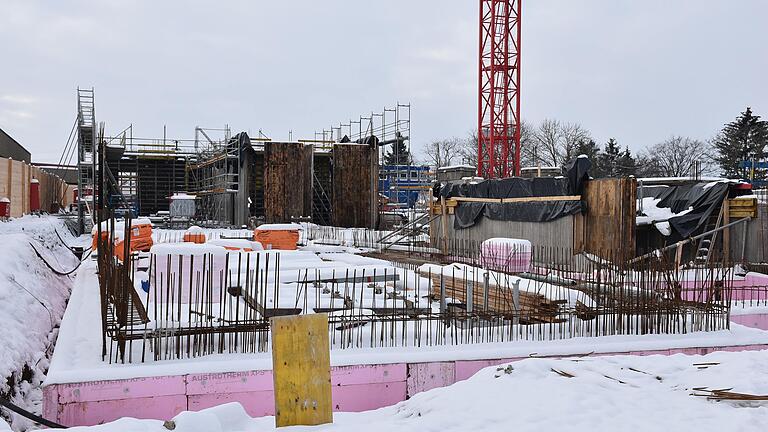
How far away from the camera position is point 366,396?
7.97 meters

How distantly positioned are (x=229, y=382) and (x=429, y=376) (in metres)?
2.41

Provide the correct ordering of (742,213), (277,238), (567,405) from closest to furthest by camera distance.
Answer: (567,405) → (742,213) → (277,238)

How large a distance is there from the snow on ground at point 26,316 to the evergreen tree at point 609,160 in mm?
61146

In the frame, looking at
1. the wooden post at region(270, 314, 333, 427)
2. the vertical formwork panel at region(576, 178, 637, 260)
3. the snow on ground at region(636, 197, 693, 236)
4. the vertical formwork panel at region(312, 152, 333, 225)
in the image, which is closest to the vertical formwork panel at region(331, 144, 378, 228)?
the vertical formwork panel at region(312, 152, 333, 225)

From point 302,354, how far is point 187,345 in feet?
9.61

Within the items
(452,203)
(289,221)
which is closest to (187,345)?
(452,203)

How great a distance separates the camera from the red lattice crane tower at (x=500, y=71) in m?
46.3

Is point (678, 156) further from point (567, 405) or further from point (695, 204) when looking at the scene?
point (567, 405)

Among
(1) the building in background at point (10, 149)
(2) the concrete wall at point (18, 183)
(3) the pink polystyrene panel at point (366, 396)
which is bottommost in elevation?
(3) the pink polystyrene panel at point (366, 396)

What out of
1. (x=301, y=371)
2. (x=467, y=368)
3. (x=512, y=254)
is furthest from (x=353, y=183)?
(x=301, y=371)

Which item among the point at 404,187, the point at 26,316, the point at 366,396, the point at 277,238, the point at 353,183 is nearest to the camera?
the point at 366,396

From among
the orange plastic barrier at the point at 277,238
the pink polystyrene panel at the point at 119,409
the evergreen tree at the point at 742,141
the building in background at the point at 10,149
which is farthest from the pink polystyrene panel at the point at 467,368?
the evergreen tree at the point at 742,141

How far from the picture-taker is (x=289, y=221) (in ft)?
116

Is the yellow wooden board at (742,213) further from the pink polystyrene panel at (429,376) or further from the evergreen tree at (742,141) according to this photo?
the evergreen tree at (742,141)
